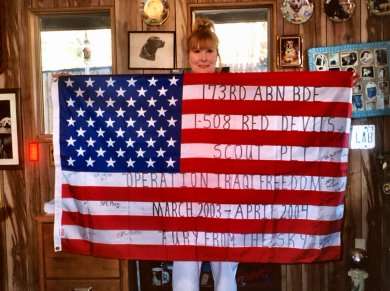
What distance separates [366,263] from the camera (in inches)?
104

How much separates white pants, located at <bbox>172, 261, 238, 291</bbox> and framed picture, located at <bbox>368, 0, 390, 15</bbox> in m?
1.80

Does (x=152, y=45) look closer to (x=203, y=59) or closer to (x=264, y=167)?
(x=203, y=59)

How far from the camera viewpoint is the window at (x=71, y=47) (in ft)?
9.40

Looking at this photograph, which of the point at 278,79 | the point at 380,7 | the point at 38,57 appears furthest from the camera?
the point at 38,57

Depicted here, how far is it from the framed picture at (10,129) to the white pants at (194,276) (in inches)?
57.0

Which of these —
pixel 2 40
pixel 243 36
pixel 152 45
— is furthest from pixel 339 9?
pixel 2 40

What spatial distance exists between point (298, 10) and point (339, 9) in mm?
257

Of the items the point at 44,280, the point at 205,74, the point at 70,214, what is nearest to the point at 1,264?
the point at 44,280

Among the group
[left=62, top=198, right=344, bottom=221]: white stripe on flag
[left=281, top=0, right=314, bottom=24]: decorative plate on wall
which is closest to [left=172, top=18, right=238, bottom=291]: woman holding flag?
[left=62, top=198, right=344, bottom=221]: white stripe on flag

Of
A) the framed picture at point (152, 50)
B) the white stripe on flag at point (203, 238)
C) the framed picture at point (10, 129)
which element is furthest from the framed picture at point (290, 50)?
the framed picture at point (10, 129)

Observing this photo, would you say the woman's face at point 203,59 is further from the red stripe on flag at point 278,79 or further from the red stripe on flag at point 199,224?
the red stripe on flag at point 199,224

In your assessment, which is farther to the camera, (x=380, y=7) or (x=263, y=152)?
(x=380, y=7)

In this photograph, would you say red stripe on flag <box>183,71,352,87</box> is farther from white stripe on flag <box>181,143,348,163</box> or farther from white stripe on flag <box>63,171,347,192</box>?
white stripe on flag <box>63,171,347,192</box>

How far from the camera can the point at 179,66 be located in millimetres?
2756
